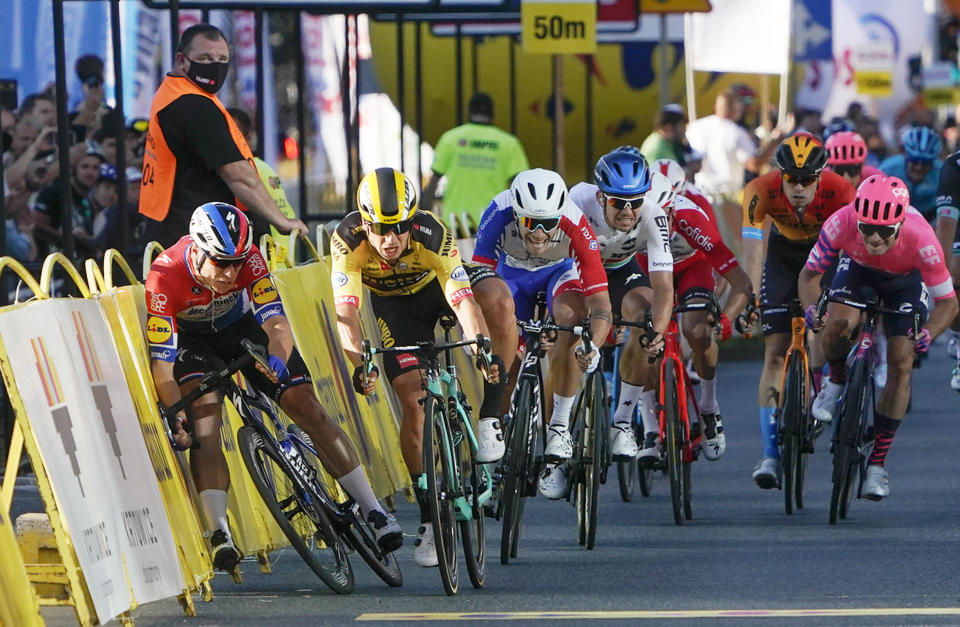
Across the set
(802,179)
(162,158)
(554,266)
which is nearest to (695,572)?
(554,266)

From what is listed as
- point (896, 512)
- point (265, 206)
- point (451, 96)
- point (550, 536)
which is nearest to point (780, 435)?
point (896, 512)

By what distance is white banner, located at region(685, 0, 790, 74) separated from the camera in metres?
24.1

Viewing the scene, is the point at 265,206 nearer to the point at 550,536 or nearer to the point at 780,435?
the point at 550,536

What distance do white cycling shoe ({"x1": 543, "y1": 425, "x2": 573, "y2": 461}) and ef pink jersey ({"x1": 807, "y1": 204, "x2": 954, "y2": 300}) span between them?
6.62 ft

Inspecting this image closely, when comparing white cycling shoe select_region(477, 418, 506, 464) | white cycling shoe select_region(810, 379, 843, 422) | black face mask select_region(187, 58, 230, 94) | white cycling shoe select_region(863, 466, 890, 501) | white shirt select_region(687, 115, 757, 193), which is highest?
black face mask select_region(187, 58, 230, 94)

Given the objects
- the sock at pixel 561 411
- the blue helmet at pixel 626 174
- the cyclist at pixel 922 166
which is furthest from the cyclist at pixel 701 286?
the cyclist at pixel 922 166

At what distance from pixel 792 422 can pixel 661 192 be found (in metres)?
1.53

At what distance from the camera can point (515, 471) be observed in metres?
9.82

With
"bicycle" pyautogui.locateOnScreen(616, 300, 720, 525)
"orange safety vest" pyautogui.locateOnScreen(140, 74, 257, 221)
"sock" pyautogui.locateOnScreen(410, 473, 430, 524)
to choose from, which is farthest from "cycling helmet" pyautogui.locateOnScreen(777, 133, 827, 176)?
"sock" pyautogui.locateOnScreen(410, 473, 430, 524)

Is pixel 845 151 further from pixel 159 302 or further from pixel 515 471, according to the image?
pixel 159 302

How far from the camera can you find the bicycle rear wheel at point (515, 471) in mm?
9820

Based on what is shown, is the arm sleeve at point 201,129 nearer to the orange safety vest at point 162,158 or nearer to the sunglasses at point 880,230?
the orange safety vest at point 162,158

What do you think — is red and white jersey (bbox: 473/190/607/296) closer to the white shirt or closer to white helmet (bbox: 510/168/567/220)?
white helmet (bbox: 510/168/567/220)

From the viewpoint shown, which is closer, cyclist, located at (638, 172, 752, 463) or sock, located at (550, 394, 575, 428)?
sock, located at (550, 394, 575, 428)
